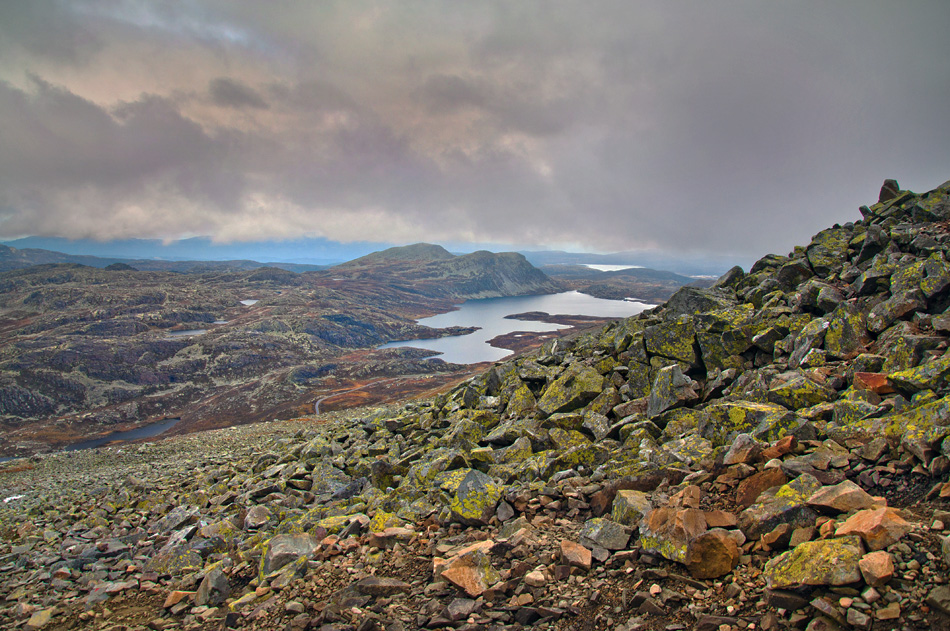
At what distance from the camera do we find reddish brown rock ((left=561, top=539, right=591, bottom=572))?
7.01 metres

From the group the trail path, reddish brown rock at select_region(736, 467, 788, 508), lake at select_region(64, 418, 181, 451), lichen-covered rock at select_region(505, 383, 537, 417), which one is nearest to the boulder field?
reddish brown rock at select_region(736, 467, 788, 508)

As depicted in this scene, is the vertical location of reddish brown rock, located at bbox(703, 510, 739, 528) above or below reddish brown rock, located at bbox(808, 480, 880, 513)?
below

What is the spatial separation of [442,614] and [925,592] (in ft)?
20.5

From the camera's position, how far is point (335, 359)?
172 metres

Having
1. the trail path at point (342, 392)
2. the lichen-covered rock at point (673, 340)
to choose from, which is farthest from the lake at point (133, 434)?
the lichen-covered rock at point (673, 340)

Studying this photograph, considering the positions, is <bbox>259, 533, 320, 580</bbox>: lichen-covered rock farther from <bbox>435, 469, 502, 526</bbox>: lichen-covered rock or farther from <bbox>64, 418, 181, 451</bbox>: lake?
<bbox>64, 418, 181, 451</bbox>: lake

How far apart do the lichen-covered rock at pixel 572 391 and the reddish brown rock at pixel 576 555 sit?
8.14 m

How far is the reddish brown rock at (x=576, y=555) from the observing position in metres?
7.01

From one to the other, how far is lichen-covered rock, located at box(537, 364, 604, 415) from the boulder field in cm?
10

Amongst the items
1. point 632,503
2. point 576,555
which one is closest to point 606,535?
point 576,555

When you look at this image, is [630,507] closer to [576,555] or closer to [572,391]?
[576,555]

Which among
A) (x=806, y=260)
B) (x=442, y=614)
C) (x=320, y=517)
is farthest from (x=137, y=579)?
(x=806, y=260)

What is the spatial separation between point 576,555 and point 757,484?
138 inches

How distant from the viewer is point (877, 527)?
5098 mm
